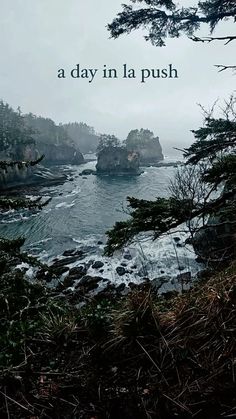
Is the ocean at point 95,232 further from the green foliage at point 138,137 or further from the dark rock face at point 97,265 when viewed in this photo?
the green foliage at point 138,137

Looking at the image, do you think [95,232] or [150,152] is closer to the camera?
[95,232]

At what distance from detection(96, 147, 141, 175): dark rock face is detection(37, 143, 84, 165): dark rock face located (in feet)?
77.6

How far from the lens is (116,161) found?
80625 mm

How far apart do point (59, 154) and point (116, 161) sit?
26774mm

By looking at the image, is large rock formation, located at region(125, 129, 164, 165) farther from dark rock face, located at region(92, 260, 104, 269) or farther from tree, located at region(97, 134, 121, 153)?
dark rock face, located at region(92, 260, 104, 269)

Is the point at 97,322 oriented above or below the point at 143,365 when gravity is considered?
above

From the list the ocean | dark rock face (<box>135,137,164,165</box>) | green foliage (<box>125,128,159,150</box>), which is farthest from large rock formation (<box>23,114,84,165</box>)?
the ocean

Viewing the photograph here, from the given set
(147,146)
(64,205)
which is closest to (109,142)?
(147,146)

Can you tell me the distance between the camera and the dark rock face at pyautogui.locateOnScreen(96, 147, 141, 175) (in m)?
79.3

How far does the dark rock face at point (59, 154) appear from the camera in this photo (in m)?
95.8

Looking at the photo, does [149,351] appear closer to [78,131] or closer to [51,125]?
[51,125]

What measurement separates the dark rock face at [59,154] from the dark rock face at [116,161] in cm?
2364

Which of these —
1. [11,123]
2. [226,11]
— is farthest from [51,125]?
[226,11]

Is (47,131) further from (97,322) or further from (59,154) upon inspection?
(97,322)
